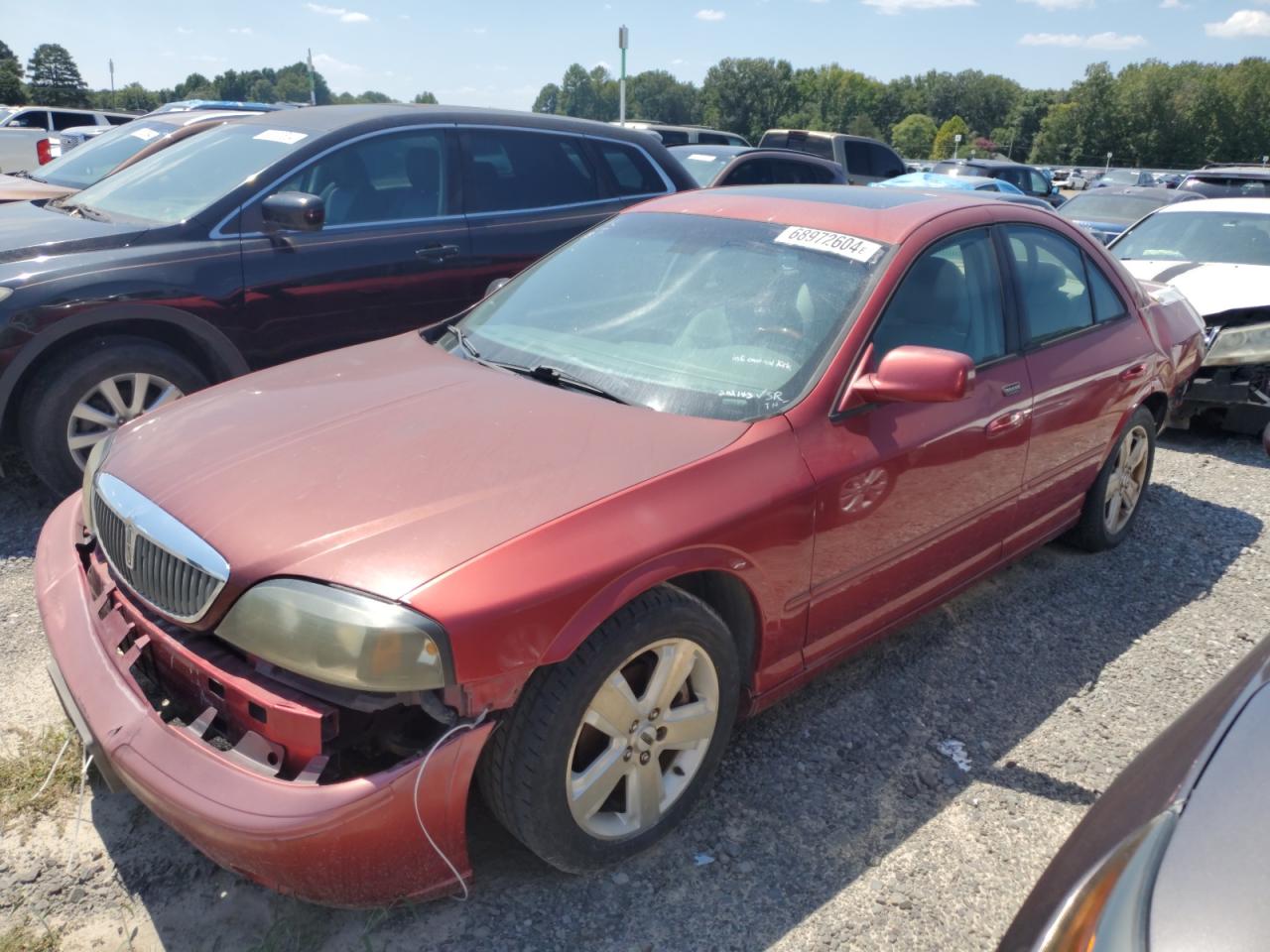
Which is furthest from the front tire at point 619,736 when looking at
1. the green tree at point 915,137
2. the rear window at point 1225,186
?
the green tree at point 915,137

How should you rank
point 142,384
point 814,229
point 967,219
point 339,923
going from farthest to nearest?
point 142,384, point 967,219, point 814,229, point 339,923

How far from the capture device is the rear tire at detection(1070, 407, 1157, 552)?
165 inches

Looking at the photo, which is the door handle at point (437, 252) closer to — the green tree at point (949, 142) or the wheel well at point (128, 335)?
the wheel well at point (128, 335)

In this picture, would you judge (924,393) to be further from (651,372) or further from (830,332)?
(651,372)

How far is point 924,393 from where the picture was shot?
264 cm

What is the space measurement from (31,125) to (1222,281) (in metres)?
22.6

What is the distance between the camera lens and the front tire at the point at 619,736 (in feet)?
6.98

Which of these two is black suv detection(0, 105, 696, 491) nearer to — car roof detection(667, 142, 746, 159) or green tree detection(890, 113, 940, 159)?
car roof detection(667, 142, 746, 159)

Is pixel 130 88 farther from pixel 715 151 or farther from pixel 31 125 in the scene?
pixel 715 151

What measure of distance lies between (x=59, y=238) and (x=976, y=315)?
397 centimetres

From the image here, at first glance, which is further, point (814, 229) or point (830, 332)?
point (814, 229)

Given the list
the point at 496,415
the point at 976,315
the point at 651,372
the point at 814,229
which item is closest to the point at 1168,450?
the point at 976,315

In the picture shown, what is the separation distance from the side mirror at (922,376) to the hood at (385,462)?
44 cm

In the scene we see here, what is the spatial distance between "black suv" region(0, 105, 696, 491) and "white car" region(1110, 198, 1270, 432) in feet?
12.4
